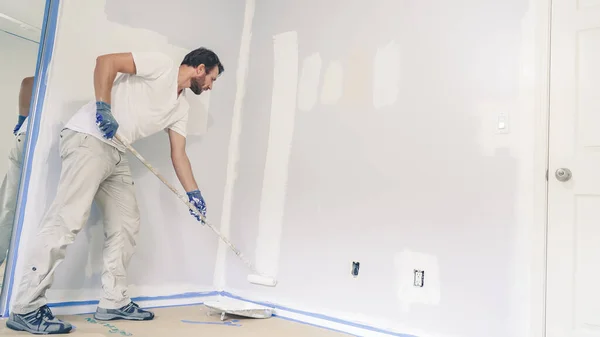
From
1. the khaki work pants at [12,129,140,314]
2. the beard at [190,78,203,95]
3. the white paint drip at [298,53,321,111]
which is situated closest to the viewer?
the khaki work pants at [12,129,140,314]

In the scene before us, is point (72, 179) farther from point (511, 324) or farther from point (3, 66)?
point (511, 324)

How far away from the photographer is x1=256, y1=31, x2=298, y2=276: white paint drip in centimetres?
298

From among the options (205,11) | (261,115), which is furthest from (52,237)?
(205,11)

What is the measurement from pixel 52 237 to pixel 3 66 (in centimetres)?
90

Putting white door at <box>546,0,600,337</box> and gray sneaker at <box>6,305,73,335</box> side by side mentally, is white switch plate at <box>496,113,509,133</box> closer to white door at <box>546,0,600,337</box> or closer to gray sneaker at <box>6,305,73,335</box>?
white door at <box>546,0,600,337</box>

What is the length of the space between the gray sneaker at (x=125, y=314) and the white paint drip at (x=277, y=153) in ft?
2.56

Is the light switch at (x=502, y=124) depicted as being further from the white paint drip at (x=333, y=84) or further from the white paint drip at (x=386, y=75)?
the white paint drip at (x=333, y=84)

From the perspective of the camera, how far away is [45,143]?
2.43 metres

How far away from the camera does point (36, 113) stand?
2.41 meters

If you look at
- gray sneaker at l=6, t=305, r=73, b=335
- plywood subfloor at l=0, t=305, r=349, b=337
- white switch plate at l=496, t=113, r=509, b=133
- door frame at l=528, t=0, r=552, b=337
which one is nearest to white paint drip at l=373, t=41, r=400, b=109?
white switch plate at l=496, t=113, r=509, b=133

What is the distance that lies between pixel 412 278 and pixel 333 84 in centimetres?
124

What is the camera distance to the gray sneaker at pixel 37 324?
2.03m

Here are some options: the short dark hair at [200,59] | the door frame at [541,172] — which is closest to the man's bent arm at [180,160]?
the short dark hair at [200,59]

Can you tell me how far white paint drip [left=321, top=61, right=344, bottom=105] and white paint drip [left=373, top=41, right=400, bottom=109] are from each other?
24cm
